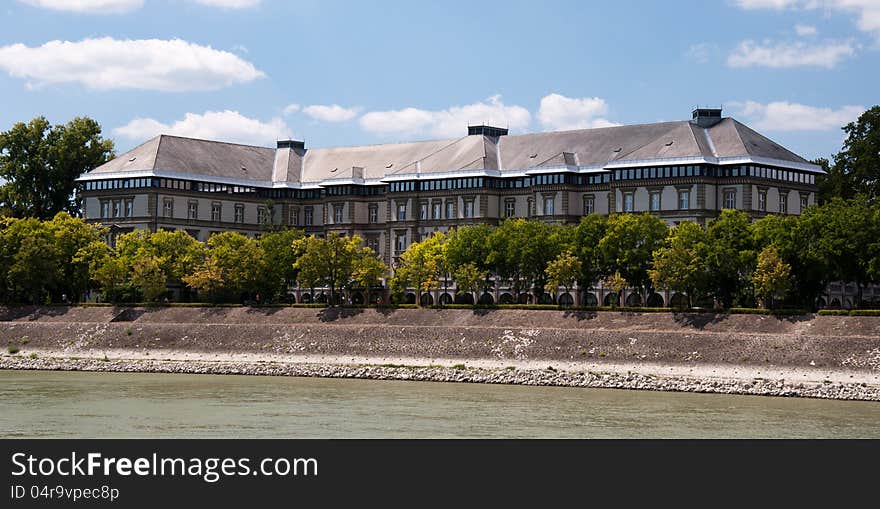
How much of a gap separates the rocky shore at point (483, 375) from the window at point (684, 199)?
121 feet

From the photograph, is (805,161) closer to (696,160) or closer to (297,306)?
(696,160)

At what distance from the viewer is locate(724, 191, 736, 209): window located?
12862cm

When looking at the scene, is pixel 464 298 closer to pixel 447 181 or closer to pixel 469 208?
pixel 469 208

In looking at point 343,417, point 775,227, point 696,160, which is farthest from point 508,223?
point 343,417

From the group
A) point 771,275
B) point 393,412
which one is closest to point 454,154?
point 771,275

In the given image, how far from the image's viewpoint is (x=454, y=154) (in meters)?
150

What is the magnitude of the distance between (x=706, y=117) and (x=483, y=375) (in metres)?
50.6

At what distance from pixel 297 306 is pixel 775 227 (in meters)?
42.0

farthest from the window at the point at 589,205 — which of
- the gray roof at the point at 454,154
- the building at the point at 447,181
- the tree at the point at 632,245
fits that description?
the tree at the point at 632,245

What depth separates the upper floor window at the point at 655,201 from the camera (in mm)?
130750

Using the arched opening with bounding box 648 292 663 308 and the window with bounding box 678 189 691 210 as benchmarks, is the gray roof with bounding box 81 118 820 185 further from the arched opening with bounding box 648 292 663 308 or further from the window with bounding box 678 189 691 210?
the arched opening with bounding box 648 292 663 308

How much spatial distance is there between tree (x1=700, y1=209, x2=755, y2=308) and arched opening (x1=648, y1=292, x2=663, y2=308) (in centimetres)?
1349

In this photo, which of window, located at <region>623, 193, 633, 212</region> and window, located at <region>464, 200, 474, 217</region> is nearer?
window, located at <region>623, 193, 633, 212</region>

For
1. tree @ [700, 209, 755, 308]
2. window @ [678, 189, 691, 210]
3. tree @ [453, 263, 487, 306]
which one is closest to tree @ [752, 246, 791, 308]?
tree @ [700, 209, 755, 308]
